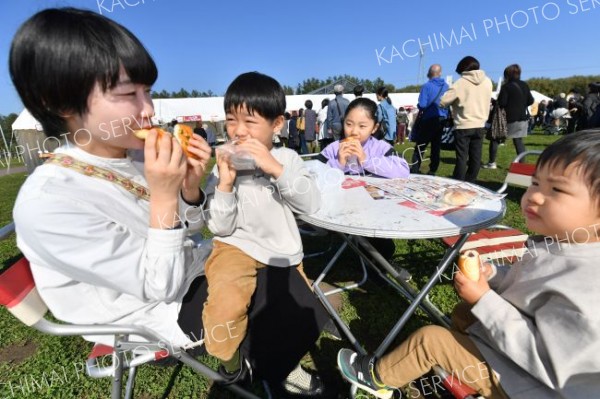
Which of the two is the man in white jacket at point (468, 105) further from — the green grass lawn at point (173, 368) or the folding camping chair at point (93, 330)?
the folding camping chair at point (93, 330)

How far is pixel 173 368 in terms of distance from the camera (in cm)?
222

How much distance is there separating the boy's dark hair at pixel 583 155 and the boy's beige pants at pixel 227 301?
1378mm

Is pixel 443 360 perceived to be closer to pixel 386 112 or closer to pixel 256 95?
pixel 256 95

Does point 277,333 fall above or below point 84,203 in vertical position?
below

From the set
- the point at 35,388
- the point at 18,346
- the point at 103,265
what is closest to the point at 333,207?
the point at 103,265

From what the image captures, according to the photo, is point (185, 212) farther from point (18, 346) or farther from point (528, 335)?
point (18, 346)

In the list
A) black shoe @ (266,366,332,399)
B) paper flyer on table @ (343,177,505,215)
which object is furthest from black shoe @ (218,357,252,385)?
paper flyer on table @ (343,177,505,215)

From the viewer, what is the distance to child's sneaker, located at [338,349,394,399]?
5.26ft

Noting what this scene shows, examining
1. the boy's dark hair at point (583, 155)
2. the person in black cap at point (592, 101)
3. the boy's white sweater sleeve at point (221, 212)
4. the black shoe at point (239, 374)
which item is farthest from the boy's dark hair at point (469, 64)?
the person in black cap at point (592, 101)

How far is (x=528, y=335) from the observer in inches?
44.0

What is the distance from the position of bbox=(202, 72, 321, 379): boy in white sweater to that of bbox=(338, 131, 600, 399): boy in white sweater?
804mm

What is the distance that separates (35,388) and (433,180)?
10.4 ft

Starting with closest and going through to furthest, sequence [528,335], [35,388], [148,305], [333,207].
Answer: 1. [528,335]
2. [148,305]
3. [333,207]
4. [35,388]

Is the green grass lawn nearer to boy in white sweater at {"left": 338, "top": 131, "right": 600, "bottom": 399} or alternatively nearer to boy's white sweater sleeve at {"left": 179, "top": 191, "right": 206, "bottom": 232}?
boy in white sweater at {"left": 338, "top": 131, "right": 600, "bottom": 399}
